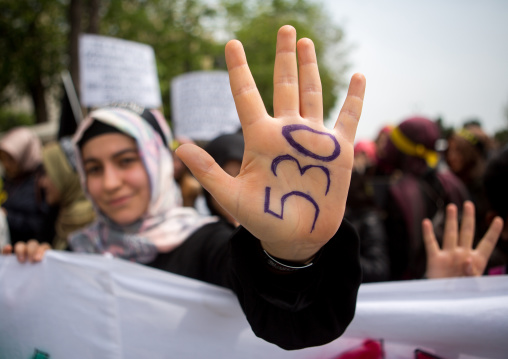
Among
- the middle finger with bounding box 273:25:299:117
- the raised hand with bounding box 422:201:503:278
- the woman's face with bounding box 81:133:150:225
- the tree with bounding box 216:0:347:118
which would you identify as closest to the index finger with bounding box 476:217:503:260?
the raised hand with bounding box 422:201:503:278

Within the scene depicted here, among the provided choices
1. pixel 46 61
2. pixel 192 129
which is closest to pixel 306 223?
pixel 192 129

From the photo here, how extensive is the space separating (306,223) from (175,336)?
0.61 m

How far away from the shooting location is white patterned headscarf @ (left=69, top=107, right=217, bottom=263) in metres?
1.52

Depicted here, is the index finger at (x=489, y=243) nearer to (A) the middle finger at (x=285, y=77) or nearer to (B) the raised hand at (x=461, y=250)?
(B) the raised hand at (x=461, y=250)

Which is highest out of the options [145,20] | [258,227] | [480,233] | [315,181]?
[145,20]

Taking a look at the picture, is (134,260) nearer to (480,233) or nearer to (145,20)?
(480,233)

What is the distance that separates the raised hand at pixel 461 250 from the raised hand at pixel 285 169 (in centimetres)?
71

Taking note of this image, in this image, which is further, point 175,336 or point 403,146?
point 403,146

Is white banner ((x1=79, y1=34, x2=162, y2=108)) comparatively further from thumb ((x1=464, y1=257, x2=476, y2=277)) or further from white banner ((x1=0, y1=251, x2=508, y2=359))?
thumb ((x1=464, y1=257, x2=476, y2=277))

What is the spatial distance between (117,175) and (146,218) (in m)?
0.22

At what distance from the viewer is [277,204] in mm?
796

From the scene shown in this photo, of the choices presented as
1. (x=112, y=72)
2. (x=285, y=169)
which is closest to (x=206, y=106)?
(x=112, y=72)

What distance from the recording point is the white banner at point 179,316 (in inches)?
41.0

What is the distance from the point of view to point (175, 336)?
112 centimetres
